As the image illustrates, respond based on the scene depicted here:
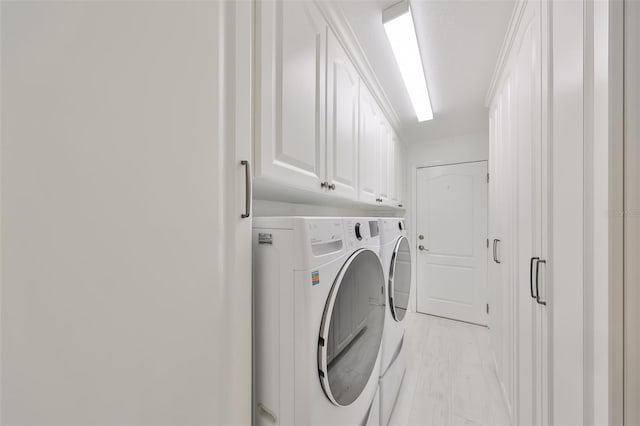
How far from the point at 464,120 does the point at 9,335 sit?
3141mm

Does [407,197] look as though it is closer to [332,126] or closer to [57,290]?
[332,126]

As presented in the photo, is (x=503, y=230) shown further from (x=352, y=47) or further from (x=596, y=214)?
(x=352, y=47)

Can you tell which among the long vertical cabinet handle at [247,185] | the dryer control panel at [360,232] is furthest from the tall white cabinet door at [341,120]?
the long vertical cabinet handle at [247,185]

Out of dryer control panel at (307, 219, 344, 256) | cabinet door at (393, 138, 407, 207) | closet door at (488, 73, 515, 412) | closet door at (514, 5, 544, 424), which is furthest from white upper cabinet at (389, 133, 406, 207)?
dryer control panel at (307, 219, 344, 256)

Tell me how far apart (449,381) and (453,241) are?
161cm

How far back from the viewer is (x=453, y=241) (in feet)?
9.68

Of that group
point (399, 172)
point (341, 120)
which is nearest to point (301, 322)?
point (341, 120)

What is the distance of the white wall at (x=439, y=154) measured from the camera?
2.81 metres

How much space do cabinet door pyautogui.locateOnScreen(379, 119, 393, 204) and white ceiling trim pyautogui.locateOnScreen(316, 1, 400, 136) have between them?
0.17 metres

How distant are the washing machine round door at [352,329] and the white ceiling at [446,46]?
1217 millimetres

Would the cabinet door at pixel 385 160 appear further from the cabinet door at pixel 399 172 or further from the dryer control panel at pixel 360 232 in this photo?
the dryer control panel at pixel 360 232

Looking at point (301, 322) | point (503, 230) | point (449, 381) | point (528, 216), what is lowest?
point (449, 381)

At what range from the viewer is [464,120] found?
8.24 ft

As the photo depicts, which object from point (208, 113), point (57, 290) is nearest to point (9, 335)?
point (57, 290)
